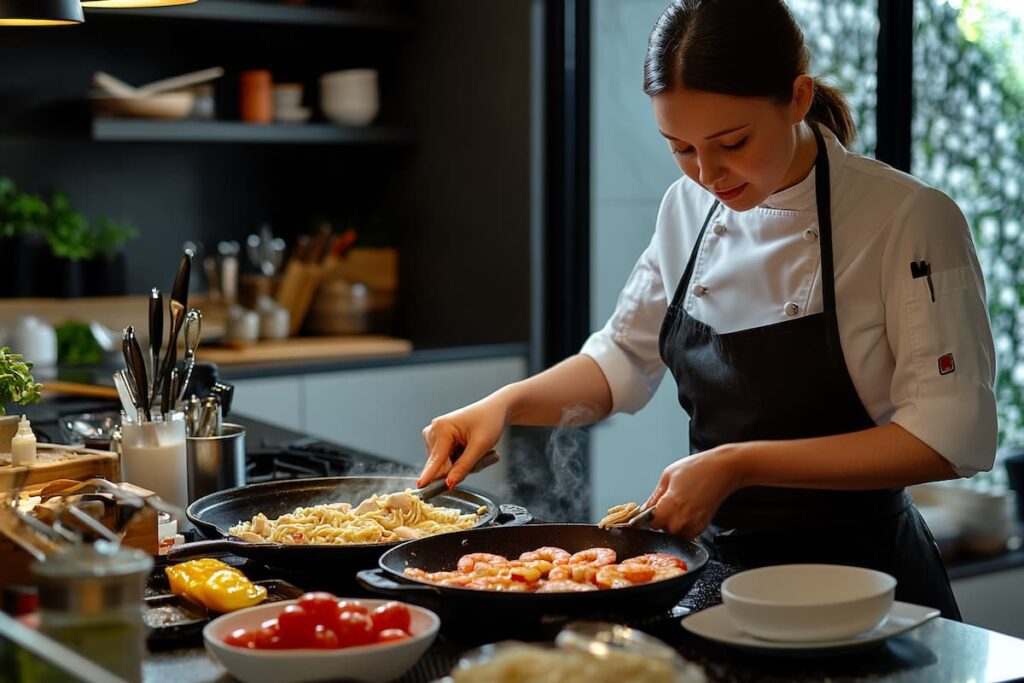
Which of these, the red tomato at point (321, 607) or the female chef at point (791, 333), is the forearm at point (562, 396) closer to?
the female chef at point (791, 333)

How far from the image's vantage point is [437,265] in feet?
15.2

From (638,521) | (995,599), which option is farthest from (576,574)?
(995,599)

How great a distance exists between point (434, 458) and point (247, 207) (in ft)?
9.77

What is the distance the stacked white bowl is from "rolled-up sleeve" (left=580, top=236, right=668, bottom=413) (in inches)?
94.4

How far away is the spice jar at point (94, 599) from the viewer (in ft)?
3.60

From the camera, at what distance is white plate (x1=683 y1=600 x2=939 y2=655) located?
128 centimetres

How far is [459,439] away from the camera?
1896mm

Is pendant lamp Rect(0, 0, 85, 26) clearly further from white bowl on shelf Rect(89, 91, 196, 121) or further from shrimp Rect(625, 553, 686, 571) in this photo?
white bowl on shelf Rect(89, 91, 196, 121)

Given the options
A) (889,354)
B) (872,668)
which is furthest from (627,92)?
Result: (872,668)

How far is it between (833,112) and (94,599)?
1443 mm

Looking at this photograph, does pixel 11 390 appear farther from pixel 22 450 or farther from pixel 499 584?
pixel 499 584

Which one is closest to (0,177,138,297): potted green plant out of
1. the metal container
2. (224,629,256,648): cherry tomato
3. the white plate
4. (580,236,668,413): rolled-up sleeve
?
the metal container

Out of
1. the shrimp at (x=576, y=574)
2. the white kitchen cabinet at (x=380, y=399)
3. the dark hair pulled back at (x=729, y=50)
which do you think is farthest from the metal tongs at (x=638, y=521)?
the white kitchen cabinet at (x=380, y=399)

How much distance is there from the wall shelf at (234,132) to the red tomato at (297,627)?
9.80 ft
